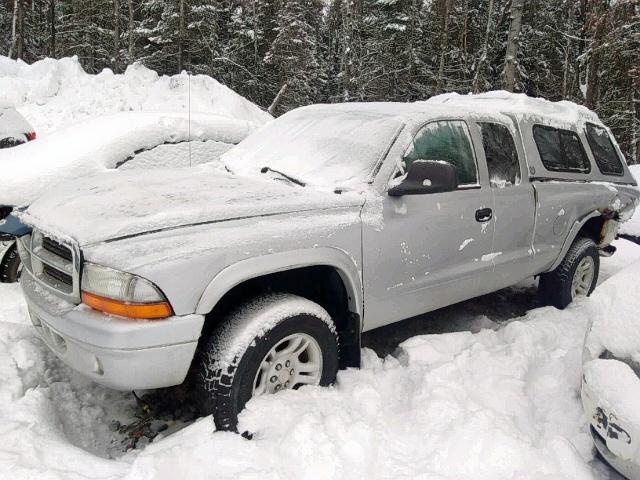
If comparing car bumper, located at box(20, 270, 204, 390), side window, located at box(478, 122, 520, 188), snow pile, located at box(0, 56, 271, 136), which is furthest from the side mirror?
snow pile, located at box(0, 56, 271, 136)

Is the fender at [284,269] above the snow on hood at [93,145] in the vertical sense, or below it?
below

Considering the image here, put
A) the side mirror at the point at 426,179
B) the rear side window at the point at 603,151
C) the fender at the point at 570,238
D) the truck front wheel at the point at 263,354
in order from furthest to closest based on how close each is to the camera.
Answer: the rear side window at the point at 603,151, the fender at the point at 570,238, the side mirror at the point at 426,179, the truck front wheel at the point at 263,354

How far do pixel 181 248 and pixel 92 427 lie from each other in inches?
49.9

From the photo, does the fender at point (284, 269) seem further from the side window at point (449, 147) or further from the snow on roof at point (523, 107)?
the snow on roof at point (523, 107)

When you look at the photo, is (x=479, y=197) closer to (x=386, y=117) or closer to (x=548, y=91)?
(x=386, y=117)

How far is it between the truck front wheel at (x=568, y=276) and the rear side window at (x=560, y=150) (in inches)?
27.8

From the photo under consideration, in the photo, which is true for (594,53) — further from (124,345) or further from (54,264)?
(124,345)

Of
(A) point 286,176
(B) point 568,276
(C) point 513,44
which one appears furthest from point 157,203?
(C) point 513,44

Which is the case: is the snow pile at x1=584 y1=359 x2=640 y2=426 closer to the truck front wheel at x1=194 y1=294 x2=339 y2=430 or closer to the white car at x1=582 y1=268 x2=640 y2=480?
the white car at x1=582 y1=268 x2=640 y2=480

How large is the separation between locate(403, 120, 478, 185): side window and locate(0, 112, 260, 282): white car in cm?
216

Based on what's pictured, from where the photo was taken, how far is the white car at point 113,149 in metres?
4.75

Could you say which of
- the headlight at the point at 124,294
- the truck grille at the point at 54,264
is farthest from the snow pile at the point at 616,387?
the truck grille at the point at 54,264

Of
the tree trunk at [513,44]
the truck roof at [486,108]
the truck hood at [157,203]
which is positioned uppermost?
the tree trunk at [513,44]

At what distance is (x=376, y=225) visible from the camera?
120 inches
